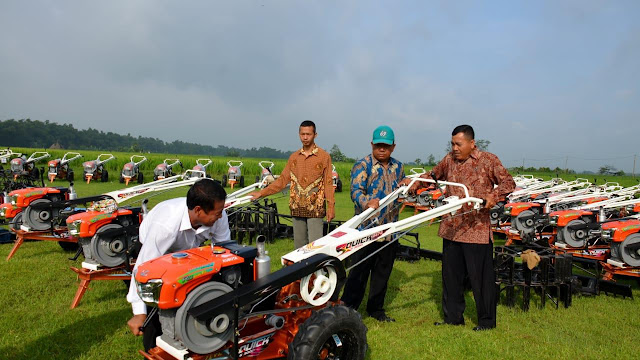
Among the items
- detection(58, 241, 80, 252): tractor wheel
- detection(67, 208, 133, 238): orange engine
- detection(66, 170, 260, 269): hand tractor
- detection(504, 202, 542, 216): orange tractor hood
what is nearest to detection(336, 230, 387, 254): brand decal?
detection(66, 170, 260, 269): hand tractor

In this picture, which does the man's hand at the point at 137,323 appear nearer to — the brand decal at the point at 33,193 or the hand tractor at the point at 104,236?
the hand tractor at the point at 104,236

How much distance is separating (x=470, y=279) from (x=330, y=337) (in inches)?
85.1

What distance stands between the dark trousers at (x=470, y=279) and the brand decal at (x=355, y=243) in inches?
52.6

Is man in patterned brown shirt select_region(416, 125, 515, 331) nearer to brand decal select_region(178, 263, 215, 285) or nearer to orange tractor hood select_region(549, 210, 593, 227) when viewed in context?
brand decal select_region(178, 263, 215, 285)

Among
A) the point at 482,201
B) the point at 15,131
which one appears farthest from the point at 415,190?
the point at 15,131

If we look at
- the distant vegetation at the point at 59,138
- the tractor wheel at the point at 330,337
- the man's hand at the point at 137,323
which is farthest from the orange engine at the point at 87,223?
the distant vegetation at the point at 59,138

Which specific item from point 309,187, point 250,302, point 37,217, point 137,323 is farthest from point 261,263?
point 37,217

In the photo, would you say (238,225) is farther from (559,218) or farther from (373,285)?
(559,218)

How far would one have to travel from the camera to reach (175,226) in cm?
291

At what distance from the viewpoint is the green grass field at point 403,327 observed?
150 inches

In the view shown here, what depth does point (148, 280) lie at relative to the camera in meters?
2.41

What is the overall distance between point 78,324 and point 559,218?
8.11 metres

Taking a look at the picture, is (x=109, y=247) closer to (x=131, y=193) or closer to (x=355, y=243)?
(x=131, y=193)

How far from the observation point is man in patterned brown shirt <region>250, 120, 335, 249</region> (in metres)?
5.01
